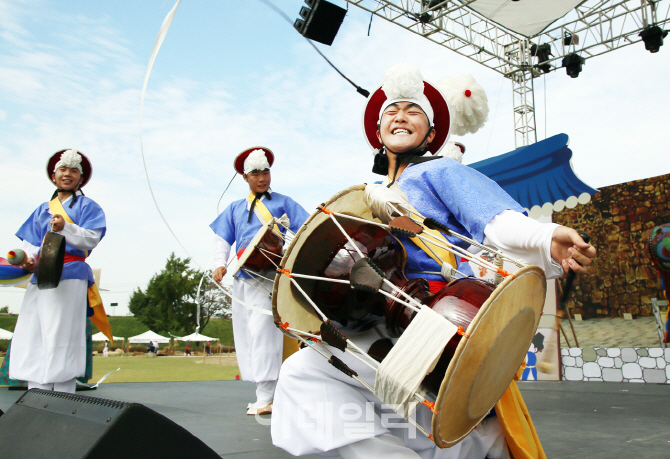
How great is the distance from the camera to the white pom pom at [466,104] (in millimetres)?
A: 2184

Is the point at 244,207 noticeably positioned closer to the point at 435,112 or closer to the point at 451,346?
the point at 435,112

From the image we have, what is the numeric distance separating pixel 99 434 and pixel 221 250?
292cm

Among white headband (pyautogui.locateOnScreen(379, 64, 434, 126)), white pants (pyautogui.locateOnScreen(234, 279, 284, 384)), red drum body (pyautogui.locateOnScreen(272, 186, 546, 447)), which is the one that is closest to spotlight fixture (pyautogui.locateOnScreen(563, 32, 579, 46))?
white pants (pyautogui.locateOnScreen(234, 279, 284, 384))

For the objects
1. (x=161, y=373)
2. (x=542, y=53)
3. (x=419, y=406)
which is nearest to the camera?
(x=419, y=406)

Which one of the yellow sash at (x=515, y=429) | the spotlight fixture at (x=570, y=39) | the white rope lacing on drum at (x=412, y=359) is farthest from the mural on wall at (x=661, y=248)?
the spotlight fixture at (x=570, y=39)

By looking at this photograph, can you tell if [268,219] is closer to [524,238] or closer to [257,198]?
[257,198]

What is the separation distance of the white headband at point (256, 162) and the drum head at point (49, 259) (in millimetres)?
1383

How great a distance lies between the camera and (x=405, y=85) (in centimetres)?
156

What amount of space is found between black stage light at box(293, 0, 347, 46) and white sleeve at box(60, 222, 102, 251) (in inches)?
126

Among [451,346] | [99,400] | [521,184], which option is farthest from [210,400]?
[521,184]

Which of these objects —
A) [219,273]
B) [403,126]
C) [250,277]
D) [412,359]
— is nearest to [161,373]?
[219,273]

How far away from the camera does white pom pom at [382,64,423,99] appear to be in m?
1.56

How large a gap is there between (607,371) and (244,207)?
190 inches

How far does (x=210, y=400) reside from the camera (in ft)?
12.2
